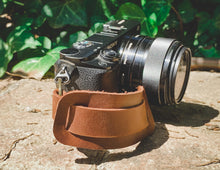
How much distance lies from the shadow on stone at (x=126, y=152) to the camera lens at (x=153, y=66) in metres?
0.13

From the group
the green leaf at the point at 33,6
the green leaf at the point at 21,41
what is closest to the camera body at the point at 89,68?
the green leaf at the point at 21,41

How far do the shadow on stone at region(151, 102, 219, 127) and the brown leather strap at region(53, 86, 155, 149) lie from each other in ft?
0.94

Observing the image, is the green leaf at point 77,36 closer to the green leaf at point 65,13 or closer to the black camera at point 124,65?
the green leaf at point 65,13

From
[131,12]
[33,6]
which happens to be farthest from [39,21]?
[131,12]

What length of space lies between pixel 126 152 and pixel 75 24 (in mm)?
1058

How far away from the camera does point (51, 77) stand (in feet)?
5.34

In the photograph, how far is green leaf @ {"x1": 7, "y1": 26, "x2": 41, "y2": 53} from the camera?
1.65 m

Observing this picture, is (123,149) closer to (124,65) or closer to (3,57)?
(124,65)

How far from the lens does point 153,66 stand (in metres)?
1.05

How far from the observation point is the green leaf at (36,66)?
61.4 inches

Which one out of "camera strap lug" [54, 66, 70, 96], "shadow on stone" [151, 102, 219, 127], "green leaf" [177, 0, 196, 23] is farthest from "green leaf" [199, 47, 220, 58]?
"camera strap lug" [54, 66, 70, 96]

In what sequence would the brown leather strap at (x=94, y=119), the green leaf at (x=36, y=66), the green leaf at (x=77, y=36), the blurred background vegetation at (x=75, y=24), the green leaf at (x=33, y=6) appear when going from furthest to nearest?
the green leaf at (x=33, y=6), the green leaf at (x=77, y=36), the blurred background vegetation at (x=75, y=24), the green leaf at (x=36, y=66), the brown leather strap at (x=94, y=119)

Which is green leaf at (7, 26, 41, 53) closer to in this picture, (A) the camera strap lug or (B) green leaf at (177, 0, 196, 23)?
(A) the camera strap lug

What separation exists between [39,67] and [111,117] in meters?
0.80
